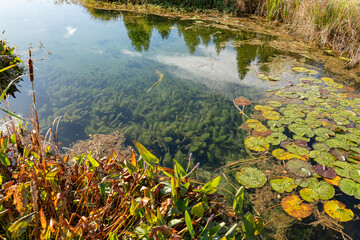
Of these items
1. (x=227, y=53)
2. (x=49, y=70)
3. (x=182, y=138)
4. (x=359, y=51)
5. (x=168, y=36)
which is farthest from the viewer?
(x=168, y=36)

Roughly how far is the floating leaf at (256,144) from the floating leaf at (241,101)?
73 centimetres

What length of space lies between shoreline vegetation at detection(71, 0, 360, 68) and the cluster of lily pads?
171 centimetres

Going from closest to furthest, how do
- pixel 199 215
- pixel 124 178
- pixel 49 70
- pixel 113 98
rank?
pixel 199 215 → pixel 124 178 → pixel 113 98 → pixel 49 70

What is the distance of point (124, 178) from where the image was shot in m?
1.24

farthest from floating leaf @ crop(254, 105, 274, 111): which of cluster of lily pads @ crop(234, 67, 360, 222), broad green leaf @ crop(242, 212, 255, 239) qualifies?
broad green leaf @ crop(242, 212, 255, 239)

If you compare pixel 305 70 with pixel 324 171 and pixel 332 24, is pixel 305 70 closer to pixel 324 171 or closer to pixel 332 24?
pixel 332 24

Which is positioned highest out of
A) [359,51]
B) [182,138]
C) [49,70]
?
[359,51]

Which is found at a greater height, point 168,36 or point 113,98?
point 168,36

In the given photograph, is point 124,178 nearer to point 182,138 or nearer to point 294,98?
point 182,138

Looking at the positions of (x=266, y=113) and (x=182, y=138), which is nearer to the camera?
(x=182, y=138)

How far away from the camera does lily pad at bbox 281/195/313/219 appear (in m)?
1.60

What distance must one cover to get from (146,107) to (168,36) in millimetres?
3223

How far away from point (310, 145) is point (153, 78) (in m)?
2.33

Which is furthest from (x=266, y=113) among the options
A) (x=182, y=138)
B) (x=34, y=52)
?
(x=34, y=52)
